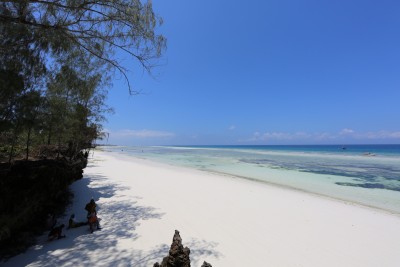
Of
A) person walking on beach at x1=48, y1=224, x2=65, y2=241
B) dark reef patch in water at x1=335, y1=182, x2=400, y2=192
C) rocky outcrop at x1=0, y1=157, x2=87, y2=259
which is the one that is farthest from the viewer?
dark reef patch in water at x1=335, y1=182, x2=400, y2=192

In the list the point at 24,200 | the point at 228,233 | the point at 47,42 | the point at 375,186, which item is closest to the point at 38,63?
the point at 47,42

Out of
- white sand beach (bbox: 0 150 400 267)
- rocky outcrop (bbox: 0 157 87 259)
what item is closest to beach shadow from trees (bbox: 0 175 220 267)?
white sand beach (bbox: 0 150 400 267)

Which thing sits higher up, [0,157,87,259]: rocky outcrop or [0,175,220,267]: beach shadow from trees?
[0,157,87,259]: rocky outcrop

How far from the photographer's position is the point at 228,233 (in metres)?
6.97

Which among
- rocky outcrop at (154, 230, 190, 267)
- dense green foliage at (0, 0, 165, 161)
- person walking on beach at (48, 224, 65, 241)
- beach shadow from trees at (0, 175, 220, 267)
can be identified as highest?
dense green foliage at (0, 0, 165, 161)

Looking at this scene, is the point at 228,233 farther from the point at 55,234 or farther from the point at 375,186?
the point at 375,186

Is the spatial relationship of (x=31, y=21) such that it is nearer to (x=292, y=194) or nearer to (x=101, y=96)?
(x=101, y=96)

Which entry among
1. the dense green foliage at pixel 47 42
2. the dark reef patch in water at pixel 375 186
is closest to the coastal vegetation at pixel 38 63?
the dense green foliage at pixel 47 42

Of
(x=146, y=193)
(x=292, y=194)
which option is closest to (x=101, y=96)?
(x=146, y=193)

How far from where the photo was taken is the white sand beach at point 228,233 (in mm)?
5511

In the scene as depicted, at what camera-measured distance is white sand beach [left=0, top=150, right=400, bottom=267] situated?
5511 millimetres

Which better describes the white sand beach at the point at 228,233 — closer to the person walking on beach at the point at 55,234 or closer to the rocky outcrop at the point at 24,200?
the person walking on beach at the point at 55,234

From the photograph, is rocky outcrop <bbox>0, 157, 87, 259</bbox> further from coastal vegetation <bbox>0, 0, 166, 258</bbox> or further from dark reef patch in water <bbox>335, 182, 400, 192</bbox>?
dark reef patch in water <bbox>335, 182, 400, 192</bbox>

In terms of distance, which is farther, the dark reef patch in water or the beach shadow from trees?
the dark reef patch in water
